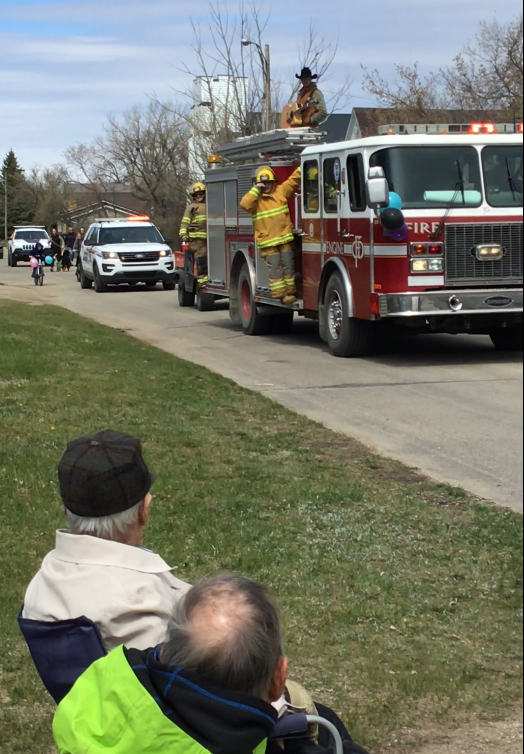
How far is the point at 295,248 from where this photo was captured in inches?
518

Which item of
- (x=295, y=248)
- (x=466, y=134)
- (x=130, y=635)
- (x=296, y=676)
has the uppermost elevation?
(x=466, y=134)

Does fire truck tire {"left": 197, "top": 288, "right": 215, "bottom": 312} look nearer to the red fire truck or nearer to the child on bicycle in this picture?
the red fire truck

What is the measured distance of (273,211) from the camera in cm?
1346

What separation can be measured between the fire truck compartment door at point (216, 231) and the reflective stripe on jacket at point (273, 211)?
1.95 m

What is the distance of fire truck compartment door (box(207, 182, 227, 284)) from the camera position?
15.8 m

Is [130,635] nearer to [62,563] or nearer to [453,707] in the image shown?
[62,563]

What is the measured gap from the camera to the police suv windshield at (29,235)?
4.71 meters

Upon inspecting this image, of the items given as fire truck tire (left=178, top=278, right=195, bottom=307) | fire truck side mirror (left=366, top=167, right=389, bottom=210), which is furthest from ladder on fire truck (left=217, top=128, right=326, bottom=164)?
fire truck tire (left=178, top=278, right=195, bottom=307)

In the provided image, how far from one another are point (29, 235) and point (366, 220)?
20.8ft

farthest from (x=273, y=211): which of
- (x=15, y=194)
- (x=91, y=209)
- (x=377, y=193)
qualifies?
(x=15, y=194)

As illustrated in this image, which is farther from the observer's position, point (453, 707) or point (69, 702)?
point (453, 707)

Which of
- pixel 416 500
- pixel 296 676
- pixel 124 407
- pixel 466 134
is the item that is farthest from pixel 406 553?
pixel 466 134

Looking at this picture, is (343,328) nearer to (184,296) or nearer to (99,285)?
(99,285)

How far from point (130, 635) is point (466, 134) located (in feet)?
28.8
